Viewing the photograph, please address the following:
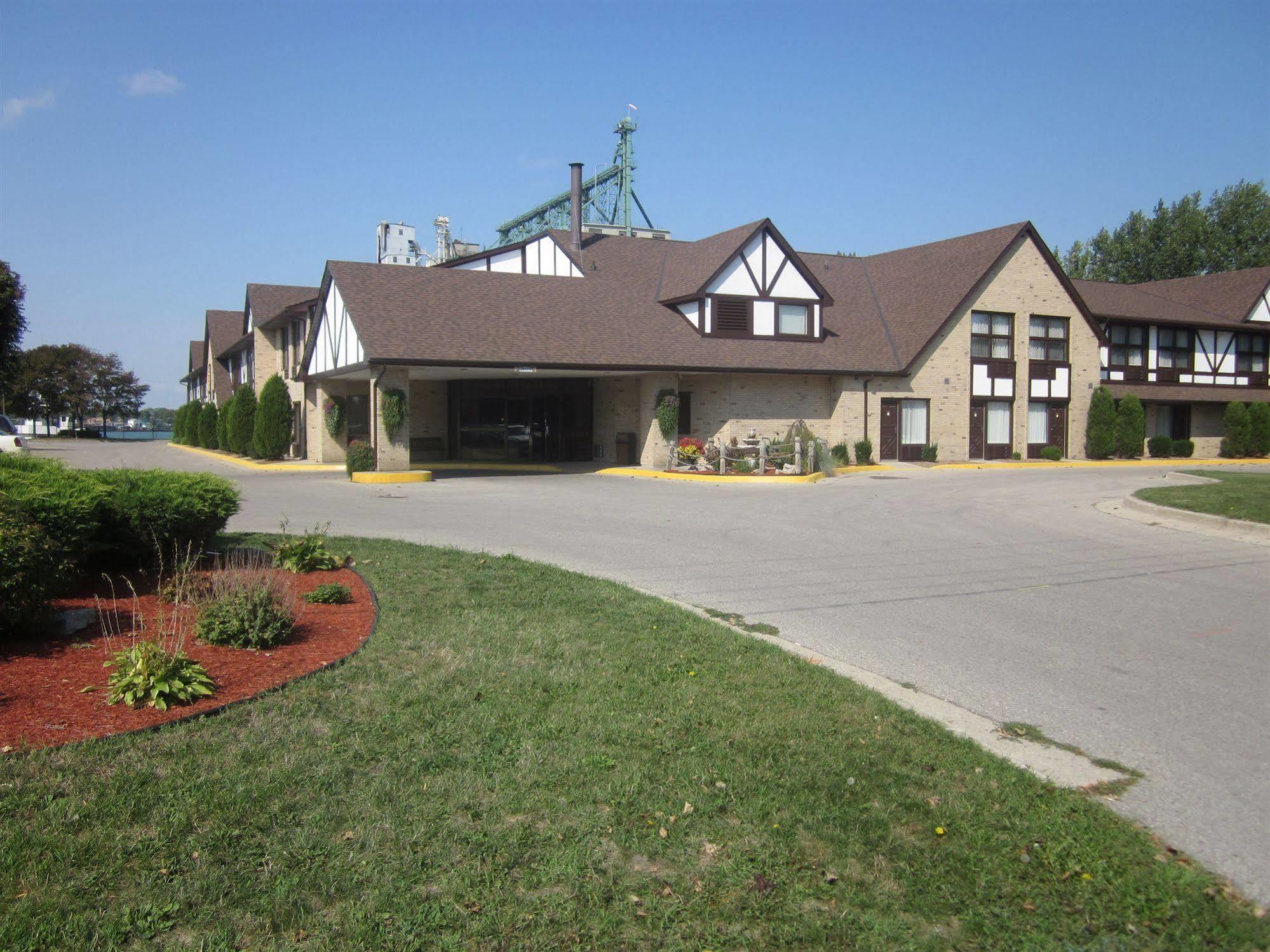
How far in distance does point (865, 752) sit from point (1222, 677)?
369 centimetres

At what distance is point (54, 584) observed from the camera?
6.84 metres

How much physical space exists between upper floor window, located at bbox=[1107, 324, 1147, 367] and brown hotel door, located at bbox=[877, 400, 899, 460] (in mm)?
11729

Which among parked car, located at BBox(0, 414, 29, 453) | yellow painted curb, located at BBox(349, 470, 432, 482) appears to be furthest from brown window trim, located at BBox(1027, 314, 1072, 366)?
parked car, located at BBox(0, 414, 29, 453)

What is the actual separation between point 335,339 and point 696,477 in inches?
458

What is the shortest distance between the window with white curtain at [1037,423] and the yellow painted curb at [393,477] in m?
22.9

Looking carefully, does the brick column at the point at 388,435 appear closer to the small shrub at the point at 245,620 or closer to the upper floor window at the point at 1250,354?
the small shrub at the point at 245,620

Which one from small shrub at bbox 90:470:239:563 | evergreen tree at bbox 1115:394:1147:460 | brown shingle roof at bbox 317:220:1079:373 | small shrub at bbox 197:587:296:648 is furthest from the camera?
evergreen tree at bbox 1115:394:1147:460

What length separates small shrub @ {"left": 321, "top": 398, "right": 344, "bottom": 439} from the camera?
3238 cm

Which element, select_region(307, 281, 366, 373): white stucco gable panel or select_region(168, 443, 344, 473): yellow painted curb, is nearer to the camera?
select_region(307, 281, 366, 373): white stucco gable panel

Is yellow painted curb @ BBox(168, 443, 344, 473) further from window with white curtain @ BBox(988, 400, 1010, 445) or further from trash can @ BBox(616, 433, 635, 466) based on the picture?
window with white curtain @ BBox(988, 400, 1010, 445)

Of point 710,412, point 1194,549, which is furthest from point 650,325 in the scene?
point 1194,549

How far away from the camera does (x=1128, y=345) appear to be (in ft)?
127

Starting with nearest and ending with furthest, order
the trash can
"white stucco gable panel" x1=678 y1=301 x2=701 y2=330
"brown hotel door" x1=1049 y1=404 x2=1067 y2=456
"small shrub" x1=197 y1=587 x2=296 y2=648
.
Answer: "small shrub" x1=197 y1=587 x2=296 y2=648
the trash can
"white stucco gable panel" x1=678 y1=301 x2=701 y2=330
"brown hotel door" x1=1049 y1=404 x2=1067 y2=456

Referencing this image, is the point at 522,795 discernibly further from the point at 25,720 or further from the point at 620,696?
the point at 25,720
